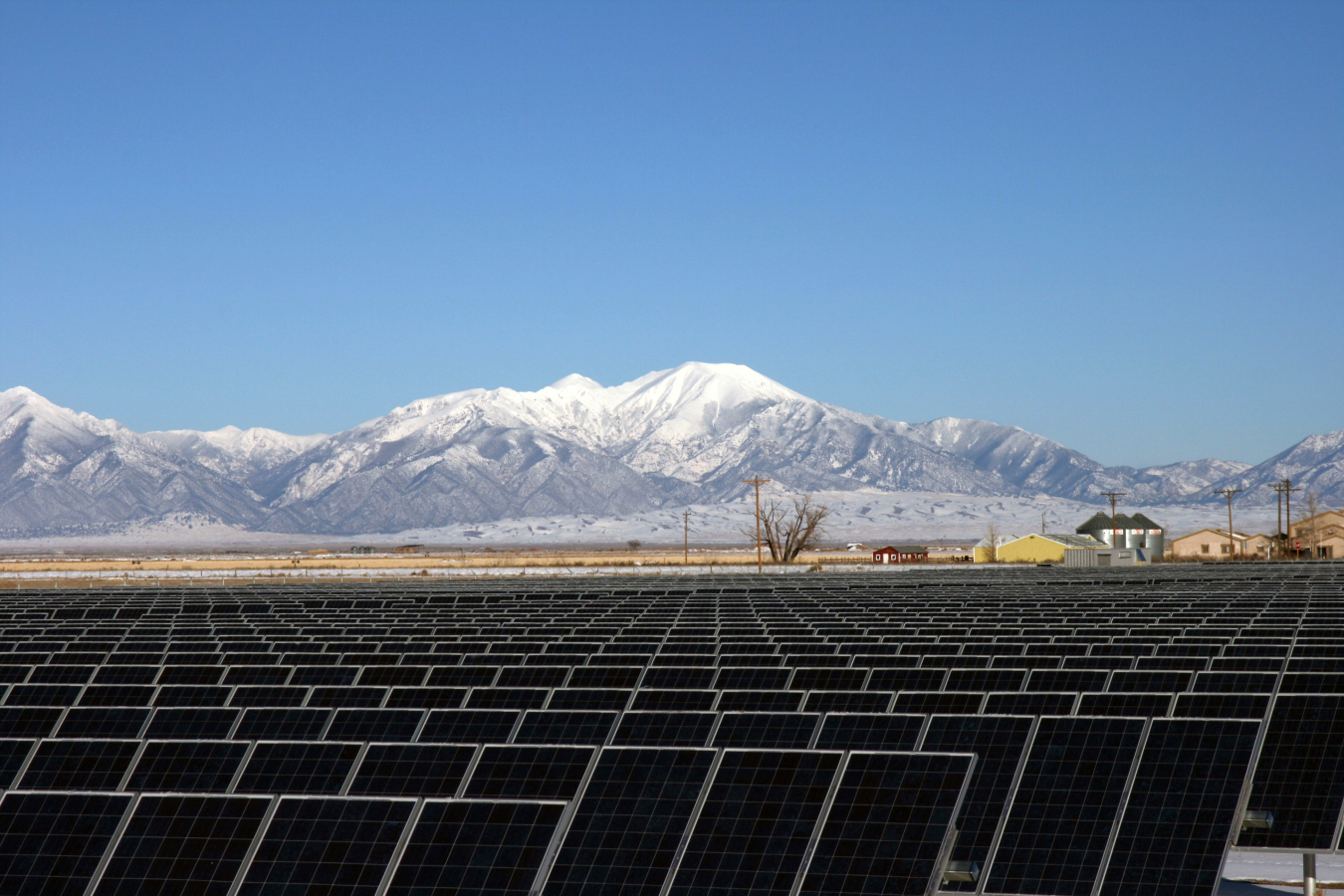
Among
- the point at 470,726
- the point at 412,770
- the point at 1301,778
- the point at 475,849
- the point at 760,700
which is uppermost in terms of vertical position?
the point at 475,849

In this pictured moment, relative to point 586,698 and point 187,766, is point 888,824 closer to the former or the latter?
point 187,766

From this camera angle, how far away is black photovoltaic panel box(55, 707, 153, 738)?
42.8 ft

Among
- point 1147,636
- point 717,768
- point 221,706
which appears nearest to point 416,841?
point 717,768

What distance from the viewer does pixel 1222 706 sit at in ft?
36.4

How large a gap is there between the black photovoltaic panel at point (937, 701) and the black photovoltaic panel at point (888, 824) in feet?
17.1

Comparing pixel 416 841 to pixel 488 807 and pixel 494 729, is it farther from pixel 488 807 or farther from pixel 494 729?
pixel 494 729

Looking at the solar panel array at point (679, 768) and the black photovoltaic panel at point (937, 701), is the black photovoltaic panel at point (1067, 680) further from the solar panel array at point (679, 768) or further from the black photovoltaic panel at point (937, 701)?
the black photovoltaic panel at point (937, 701)

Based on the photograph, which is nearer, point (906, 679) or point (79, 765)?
point (79, 765)

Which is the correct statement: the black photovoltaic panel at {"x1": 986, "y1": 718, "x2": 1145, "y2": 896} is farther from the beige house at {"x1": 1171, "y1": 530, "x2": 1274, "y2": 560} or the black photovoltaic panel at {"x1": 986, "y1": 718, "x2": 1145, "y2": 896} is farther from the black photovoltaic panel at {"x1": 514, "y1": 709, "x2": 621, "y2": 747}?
the beige house at {"x1": 1171, "y1": 530, "x2": 1274, "y2": 560}

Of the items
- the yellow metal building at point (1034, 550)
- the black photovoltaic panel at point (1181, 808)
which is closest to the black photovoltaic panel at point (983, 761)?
the black photovoltaic panel at point (1181, 808)

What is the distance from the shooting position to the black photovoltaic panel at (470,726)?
12109mm

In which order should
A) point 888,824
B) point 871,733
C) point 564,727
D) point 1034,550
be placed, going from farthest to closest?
point 1034,550 < point 564,727 < point 871,733 < point 888,824

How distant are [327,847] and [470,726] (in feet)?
18.0

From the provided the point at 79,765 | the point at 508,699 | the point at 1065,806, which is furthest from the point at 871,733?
the point at 79,765
